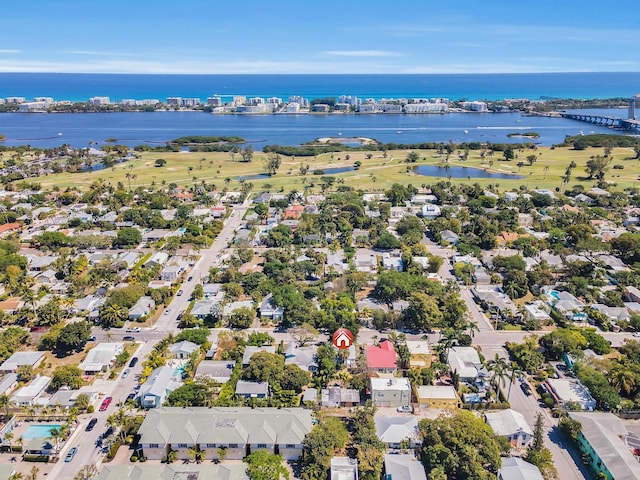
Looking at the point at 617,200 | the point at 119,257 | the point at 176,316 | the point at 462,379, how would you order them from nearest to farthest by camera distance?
the point at 462,379 < the point at 176,316 < the point at 119,257 < the point at 617,200

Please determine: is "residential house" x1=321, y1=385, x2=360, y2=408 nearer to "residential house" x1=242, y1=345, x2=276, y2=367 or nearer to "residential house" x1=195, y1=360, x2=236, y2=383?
"residential house" x1=242, y1=345, x2=276, y2=367

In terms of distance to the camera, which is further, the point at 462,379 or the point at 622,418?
the point at 462,379

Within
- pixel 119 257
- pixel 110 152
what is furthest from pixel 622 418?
pixel 110 152

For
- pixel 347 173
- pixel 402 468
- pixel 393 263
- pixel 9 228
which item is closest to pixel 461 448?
pixel 402 468

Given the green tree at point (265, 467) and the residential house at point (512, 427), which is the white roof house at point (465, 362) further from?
the green tree at point (265, 467)

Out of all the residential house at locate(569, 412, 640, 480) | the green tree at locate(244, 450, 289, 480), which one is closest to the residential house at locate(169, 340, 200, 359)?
the green tree at locate(244, 450, 289, 480)

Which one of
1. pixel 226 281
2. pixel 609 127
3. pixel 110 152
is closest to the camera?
pixel 226 281

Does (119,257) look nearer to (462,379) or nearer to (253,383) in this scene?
(253,383)
